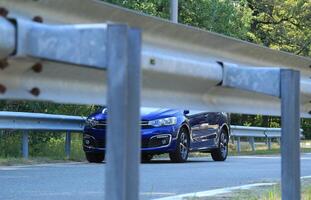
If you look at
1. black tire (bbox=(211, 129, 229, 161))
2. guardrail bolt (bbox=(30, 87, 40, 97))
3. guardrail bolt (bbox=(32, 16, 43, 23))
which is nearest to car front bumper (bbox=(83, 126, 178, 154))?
black tire (bbox=(211, 129, 229, 161))

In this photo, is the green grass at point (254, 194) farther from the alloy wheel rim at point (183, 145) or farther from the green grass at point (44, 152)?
the alloy wheel rim at point (183, 145)

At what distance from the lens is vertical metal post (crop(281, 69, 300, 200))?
3.60 metres

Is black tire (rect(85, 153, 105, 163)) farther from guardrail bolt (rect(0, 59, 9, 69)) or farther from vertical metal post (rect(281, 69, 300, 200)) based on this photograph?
guardrail bolt (rect(0, 59, 9, 69))

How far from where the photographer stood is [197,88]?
3777 mm

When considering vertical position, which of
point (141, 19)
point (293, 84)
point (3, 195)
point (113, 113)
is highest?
point (141, 19)

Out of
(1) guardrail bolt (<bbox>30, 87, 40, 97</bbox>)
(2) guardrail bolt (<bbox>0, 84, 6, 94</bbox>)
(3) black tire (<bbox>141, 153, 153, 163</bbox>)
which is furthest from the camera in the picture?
(3) black tire (<bbox>141, 153, 153, 163</bbox>)

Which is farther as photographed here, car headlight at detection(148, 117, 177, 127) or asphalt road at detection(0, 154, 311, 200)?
car headlight at detection(148, 117, 177, 127)

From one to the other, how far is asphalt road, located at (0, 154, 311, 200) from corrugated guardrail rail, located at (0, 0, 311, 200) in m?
4.49

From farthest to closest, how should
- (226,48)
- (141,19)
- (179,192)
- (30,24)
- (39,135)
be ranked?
1. (39,135)
2. (179,192)
3. (226,48)
4. (141,19)
5. (30,24)

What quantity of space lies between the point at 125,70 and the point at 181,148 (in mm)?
12305

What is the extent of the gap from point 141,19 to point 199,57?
645 mm

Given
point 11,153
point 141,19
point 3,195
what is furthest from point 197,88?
point 11,153

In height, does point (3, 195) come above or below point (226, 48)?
below

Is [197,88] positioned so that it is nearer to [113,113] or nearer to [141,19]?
[141,19]
